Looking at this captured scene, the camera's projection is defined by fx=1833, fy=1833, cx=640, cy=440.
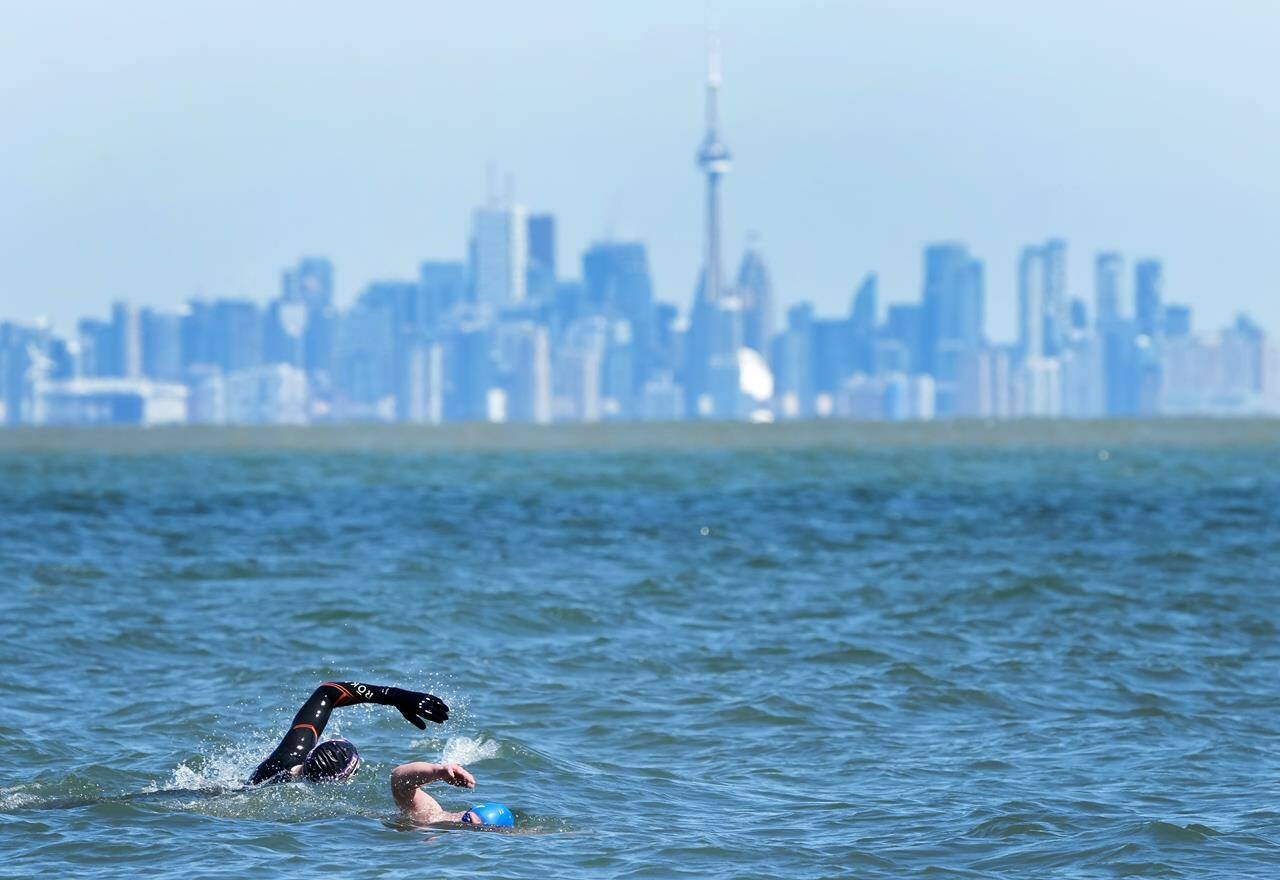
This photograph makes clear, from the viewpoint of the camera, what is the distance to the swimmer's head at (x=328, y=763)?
53.5 feet

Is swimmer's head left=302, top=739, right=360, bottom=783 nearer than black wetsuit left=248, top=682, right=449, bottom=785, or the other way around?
black wetsuit left=248, top=682, right=449, bottom=785

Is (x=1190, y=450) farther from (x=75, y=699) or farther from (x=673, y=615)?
(x=75, y=699)

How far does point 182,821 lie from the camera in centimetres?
1571

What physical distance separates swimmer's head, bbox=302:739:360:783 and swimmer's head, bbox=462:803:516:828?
4.43ft

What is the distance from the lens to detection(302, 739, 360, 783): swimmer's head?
16297 mm

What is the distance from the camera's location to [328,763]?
53.5ft

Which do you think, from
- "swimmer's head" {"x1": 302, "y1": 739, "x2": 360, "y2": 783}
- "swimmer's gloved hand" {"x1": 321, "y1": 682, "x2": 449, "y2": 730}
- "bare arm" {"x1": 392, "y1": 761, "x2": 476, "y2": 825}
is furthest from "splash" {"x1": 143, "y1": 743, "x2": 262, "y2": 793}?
"bare arm" {"x1": 392, "y1": 761, "x2": 476, "y2": 825}

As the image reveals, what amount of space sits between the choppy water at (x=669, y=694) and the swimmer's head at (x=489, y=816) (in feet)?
0.69

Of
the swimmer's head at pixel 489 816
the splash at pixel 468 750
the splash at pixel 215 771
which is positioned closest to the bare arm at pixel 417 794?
the swimmer's head at pixel 489 816

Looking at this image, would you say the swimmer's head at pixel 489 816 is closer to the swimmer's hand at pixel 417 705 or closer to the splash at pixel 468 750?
the swimmer's hand at pixel 417 705

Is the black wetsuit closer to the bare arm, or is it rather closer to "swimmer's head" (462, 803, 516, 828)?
the bare arm

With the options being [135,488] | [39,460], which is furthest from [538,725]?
[39,460]

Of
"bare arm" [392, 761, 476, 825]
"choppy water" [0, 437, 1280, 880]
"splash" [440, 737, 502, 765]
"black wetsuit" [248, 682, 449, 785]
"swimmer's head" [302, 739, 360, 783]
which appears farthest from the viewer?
"splash" [440, 737, 502, 765]

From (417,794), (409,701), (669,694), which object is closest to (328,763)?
(417,794)
